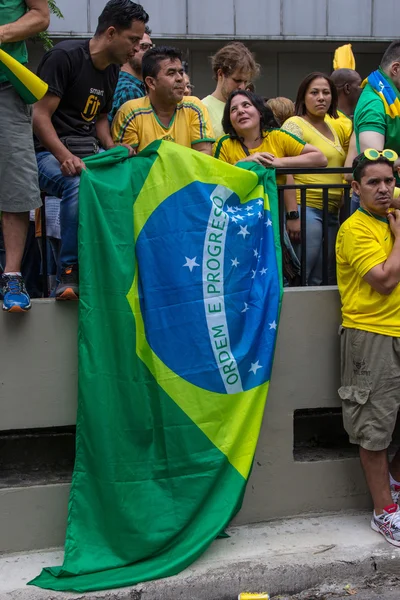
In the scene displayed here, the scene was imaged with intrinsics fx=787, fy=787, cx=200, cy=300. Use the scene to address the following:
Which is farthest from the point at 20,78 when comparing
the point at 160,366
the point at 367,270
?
the point at 367,270

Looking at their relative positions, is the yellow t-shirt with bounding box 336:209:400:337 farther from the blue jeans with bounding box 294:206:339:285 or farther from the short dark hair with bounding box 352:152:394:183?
the blue jeans with bounding box 294:206:339:285

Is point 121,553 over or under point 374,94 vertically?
under

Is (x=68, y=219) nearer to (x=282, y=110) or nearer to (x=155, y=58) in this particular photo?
(x=155, y=58)

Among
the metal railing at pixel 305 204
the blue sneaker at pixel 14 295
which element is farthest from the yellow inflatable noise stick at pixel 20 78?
the metal railing at pixel 305 204

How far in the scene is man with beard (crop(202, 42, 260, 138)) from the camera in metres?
6.06

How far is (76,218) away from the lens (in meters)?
4.39

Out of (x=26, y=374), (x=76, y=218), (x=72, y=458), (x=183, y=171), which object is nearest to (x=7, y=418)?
(x=26, y=374)

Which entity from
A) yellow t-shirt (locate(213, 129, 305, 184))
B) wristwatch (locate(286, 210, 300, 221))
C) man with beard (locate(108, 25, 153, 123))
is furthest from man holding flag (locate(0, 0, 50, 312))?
wristwatch (locate(286, 210, 300, 221))

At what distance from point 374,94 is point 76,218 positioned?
2.11m

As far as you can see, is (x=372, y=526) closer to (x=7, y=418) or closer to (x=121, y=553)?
(x=121, y=553)

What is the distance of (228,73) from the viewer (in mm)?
6117

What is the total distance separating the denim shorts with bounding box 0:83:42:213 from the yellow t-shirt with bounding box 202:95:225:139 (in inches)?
76.9

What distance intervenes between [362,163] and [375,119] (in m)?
0.50

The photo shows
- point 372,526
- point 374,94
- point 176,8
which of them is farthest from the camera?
point 176,8
